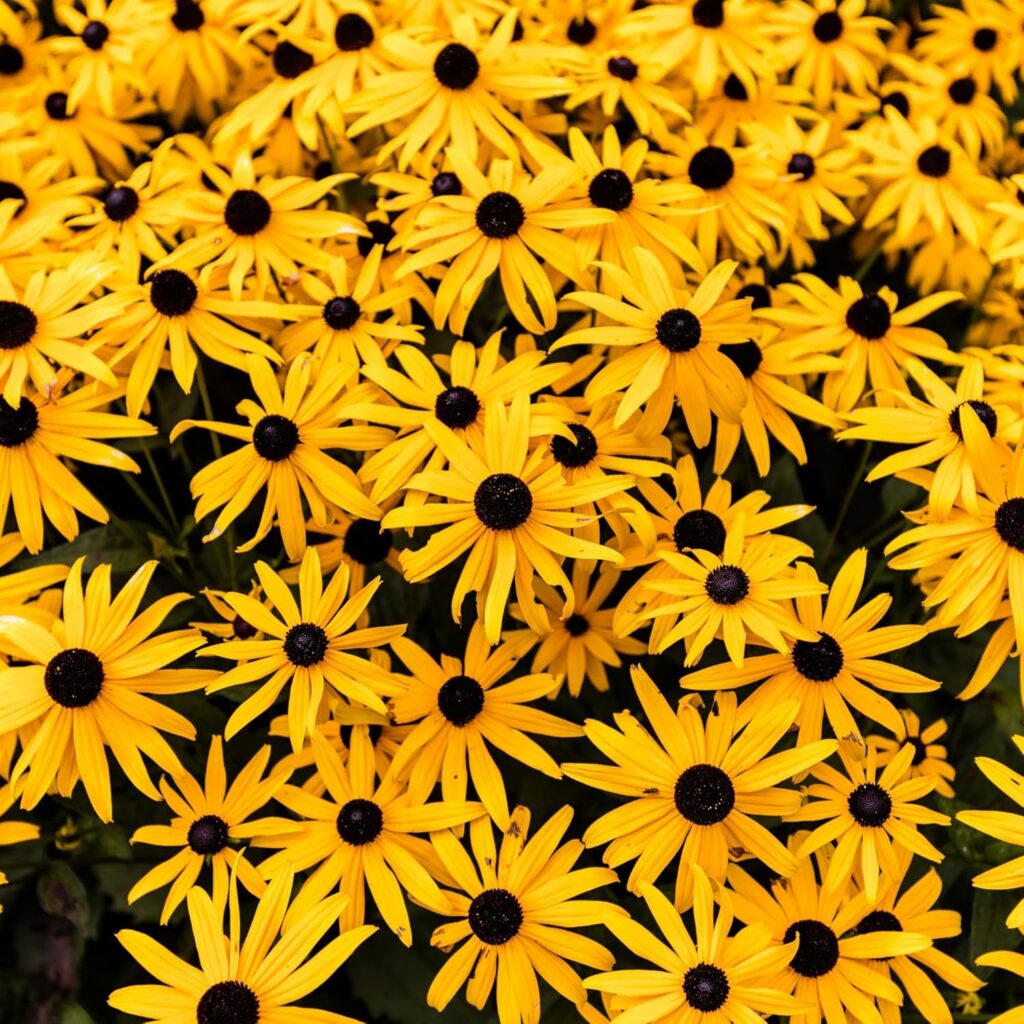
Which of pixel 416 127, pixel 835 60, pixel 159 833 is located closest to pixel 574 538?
pixel 159 833

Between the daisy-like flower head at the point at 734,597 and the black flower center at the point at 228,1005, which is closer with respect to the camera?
the black flower center at the point at 228,1005

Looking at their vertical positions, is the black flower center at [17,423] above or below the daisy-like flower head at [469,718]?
above

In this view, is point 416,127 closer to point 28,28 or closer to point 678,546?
point 678,546

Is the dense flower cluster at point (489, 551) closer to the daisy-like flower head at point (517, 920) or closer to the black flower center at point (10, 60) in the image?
the daisy-like flower head at point (517, 920)

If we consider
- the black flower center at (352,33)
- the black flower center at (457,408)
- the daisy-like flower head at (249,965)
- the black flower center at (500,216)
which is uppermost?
the black flower center at (352,33)

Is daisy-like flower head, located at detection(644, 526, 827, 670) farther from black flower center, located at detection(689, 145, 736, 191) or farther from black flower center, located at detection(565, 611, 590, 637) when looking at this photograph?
black flower center, located at detection(689, 145, 736, 191)

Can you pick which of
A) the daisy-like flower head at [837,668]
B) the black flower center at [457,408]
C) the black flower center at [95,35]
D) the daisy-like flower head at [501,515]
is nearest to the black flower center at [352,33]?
the black flower center at [95,35]

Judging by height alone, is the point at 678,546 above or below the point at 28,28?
below

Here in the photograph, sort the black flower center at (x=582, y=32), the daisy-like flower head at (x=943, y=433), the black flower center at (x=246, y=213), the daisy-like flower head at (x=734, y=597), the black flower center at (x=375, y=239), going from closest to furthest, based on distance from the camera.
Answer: the daisy-like flower head at (x=734, y=597), the daisy-like flower head at (x=943, y=433), the black flower center at (x=246, y=213), the black flower center at (x=375, y=239), the black flower center at (x=582, y=32)
